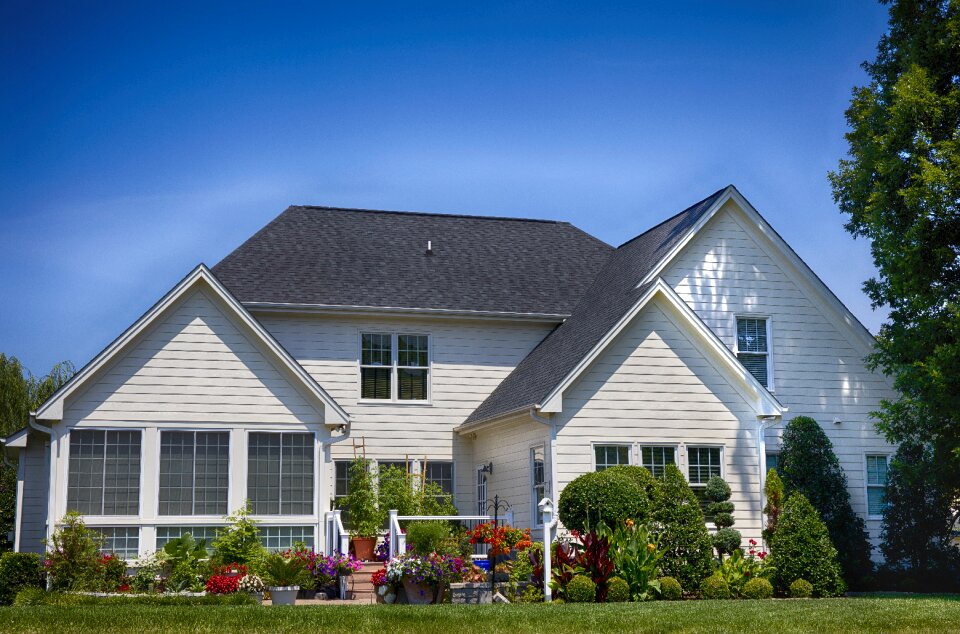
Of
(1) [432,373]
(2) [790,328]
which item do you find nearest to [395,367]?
(1) [432,373]

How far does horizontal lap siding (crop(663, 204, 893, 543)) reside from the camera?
24.3 meters

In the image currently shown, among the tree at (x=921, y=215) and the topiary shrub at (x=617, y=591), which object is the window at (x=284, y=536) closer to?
the topiary shrub at (x=617, y=591)

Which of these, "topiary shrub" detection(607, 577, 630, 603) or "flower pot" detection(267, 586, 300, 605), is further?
"flower pot" detection(267, 586, 300, 605)

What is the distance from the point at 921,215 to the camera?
20.1 meters

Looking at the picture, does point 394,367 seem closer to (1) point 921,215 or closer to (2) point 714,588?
(2) point 714,588

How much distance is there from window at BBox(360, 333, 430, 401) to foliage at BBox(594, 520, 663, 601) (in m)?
9.48

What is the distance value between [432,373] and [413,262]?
3.44 metres

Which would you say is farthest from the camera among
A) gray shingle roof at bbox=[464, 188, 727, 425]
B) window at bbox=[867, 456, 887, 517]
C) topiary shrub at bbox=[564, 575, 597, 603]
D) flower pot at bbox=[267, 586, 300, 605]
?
window at bbox=[867, 456, 887, 517]

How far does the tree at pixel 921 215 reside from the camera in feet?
64.6

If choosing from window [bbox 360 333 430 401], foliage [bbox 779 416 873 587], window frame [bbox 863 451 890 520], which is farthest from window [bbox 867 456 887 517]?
window [bbox 360 333 430 401]

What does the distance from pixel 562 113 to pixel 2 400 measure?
3098 cm

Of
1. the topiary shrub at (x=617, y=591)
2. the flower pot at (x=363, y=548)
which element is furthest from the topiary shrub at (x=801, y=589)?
the flower pot at (x=363, y=548)

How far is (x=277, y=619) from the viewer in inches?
460

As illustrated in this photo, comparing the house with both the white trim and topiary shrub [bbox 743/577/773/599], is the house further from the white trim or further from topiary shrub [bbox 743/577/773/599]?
topiary shrub [bbox 743/577/773/599]
